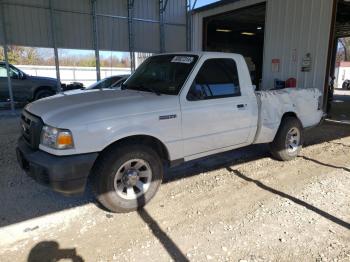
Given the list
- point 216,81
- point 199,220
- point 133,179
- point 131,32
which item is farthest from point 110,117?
point 131,32

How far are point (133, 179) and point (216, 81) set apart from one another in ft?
5.97

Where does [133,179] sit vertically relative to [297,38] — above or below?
below

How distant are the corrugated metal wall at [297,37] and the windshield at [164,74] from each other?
6296 millimetres

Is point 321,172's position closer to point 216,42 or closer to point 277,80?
point 277,80

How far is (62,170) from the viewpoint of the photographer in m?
3.32

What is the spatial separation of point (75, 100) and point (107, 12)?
994cm

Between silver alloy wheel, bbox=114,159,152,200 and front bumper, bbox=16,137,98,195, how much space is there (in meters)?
0.41

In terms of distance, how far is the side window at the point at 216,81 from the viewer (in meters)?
4.32

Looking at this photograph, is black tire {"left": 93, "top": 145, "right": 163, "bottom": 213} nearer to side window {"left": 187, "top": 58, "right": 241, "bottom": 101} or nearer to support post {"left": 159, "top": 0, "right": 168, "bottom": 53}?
side window {"left": 187, "top": 58, "right": 241, "bottom": 101}

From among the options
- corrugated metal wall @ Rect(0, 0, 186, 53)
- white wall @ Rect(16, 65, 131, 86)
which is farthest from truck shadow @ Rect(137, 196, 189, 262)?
white wall @ Rect(16, 65, 131, 86)

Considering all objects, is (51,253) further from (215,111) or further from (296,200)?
(296,200)

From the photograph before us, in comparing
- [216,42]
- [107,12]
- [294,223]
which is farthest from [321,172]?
[216,42]


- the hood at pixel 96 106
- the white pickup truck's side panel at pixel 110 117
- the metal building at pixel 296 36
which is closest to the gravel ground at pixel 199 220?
the white pickup truck's side panel at pixel 110 117

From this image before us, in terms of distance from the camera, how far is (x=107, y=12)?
12.8 meters
